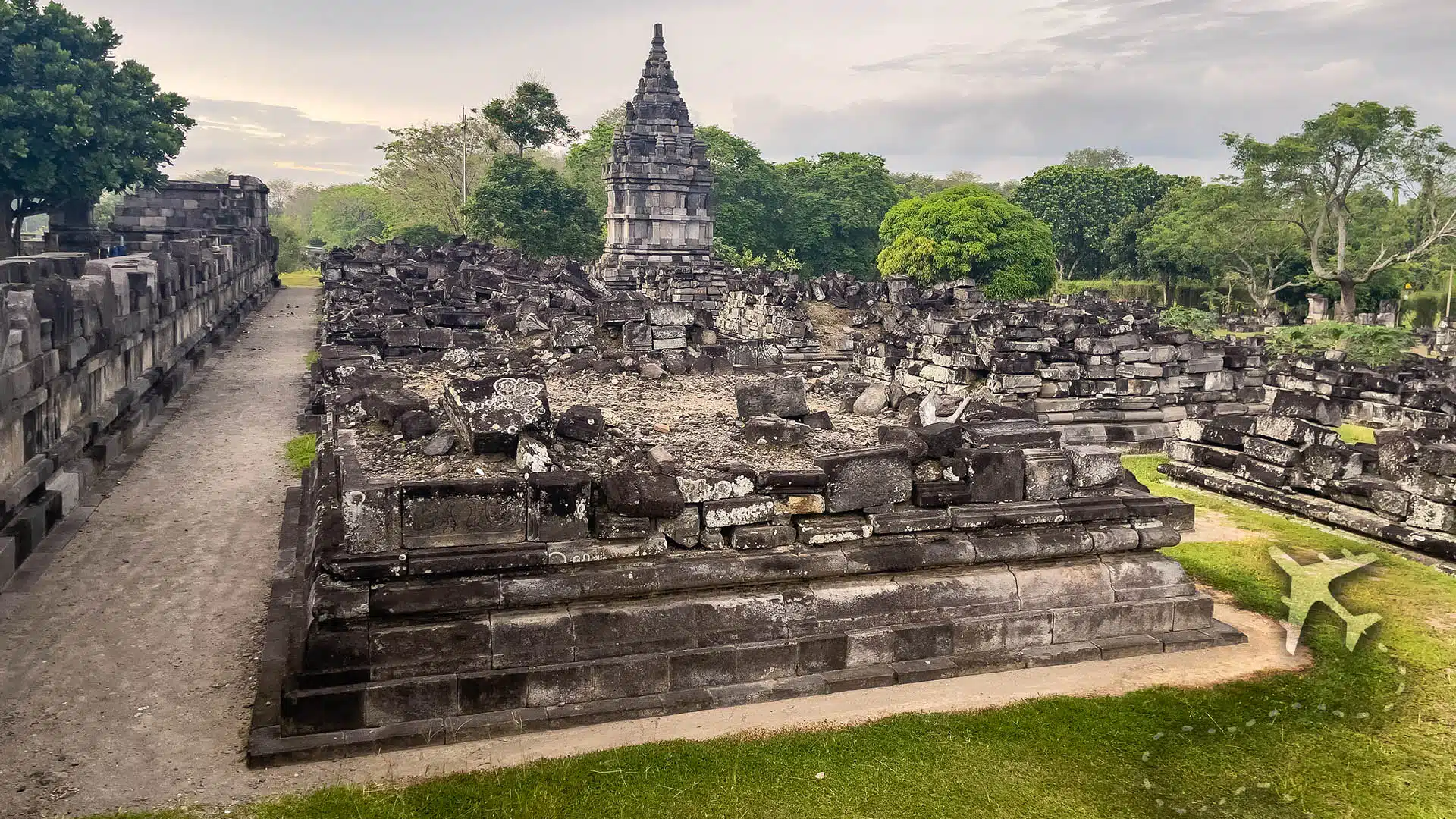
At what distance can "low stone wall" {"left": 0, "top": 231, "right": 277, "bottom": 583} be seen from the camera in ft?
25.8

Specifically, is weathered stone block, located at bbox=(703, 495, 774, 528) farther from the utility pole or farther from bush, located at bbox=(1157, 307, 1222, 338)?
the utility pole

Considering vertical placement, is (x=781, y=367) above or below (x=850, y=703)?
above

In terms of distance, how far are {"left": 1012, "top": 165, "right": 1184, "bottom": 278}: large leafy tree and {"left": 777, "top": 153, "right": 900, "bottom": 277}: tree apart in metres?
10.3

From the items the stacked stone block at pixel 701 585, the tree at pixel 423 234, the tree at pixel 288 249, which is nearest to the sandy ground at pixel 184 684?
the stacked stone block at pixel 701 585

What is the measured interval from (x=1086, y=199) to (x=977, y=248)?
65.2 feet

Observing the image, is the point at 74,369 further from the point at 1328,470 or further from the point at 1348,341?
the point at 1348,341

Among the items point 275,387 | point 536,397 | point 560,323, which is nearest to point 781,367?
point 560,323

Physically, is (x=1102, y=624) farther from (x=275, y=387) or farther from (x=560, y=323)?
(x=275, y=387)

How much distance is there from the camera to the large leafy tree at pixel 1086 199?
185ft

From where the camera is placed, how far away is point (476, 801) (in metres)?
4.52

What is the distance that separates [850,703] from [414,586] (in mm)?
2385

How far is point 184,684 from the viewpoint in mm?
5738

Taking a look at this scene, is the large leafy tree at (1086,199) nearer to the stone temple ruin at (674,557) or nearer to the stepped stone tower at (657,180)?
the stepped stone tower at (657,180)

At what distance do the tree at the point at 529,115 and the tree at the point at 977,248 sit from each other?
16394mm
